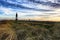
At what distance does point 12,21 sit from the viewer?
2.45 metres

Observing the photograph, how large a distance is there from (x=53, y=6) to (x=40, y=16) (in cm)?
29

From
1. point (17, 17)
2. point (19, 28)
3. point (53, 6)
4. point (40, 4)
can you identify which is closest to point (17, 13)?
point (17, 17)

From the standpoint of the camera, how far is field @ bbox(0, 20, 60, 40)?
7.80 ft

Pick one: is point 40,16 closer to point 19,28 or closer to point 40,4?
point 40,4

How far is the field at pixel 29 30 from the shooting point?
93.7 inches

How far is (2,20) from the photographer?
241 centimetres

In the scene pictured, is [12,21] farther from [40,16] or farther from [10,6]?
[40,16]

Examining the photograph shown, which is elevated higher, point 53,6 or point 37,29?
point 53,6

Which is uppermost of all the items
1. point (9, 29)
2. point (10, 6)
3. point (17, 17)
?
point (10, 6)

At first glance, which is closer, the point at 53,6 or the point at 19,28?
the point at 19,28

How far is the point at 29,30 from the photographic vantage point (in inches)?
96.3

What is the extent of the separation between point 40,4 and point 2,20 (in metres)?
0.68

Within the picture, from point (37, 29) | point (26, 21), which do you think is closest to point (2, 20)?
point (26, 21)

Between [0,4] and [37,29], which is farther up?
[0,4]
